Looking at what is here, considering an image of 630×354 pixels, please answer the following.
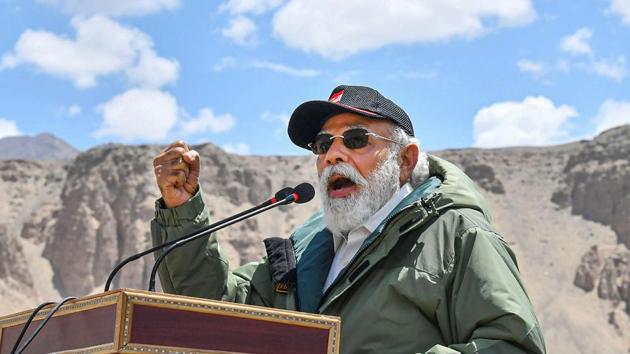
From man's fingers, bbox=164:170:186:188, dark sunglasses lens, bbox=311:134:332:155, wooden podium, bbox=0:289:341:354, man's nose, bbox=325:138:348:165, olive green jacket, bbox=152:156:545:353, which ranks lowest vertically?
wooden podium, bbox=0:289:341:354

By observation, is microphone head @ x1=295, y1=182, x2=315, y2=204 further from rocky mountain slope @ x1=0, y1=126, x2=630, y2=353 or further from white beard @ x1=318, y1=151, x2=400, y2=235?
rocky mountain slope @ x1=0, y1=126, x2=630, y2=353

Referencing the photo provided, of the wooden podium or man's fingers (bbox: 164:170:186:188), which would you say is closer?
the wooden podium

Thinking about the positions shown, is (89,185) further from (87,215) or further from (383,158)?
(383,158)

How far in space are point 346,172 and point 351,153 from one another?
75 millimetres

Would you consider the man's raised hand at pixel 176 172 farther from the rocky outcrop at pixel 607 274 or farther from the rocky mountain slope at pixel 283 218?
the rocky outcrop at pixel 607 274

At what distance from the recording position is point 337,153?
373cm

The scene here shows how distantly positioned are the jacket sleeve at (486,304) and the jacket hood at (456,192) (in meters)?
0.19

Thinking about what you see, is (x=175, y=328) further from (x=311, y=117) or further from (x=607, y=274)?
(x=607, y=274)

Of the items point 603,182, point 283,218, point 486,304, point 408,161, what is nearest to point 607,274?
A: point 603,182

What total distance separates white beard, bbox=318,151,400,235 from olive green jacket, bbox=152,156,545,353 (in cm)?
14

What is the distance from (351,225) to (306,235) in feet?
1.46

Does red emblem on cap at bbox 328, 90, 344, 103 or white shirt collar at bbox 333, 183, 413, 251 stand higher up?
red emblem on cap at bbox 328, 90, 344, 103

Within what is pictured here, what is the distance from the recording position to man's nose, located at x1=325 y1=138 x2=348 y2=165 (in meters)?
3.73

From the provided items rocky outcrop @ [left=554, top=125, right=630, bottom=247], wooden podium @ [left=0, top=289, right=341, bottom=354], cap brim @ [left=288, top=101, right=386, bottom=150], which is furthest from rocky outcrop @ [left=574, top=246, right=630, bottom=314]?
wooden podium @ [left=0, top=289, right=341, bottom=354]
